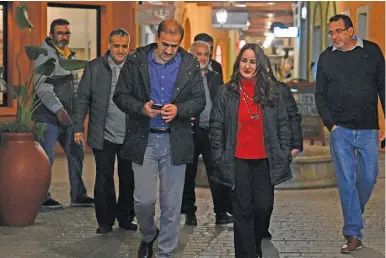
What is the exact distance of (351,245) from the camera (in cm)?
818

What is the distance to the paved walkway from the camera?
26.6ft

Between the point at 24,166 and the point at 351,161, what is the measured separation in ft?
9.92

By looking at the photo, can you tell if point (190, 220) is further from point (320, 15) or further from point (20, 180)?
point (320, 15)

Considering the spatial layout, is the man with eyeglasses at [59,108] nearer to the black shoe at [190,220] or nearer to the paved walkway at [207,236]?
the paved walkway at [207,236]

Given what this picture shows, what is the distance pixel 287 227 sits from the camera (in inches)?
372

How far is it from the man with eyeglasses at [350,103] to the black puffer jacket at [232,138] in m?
1.05

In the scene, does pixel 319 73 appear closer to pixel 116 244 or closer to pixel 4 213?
pixel 116 244

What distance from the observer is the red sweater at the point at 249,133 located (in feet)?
23.5

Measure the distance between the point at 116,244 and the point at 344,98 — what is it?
2.24m

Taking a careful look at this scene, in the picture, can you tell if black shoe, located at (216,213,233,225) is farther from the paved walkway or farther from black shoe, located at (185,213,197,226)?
black shoe, located at (185,213,197,226)

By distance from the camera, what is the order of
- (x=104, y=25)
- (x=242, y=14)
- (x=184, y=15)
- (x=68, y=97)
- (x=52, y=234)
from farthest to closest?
1. (x=242, y=14)
2. (x=184, y=15)
3. (x=104, y=25)
4. (x=68, y=97)
5. (x=52, y=234)

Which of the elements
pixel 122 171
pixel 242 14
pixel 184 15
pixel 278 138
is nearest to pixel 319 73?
pixel 278 138

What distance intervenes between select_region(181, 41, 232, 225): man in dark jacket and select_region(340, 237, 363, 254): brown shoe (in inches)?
56.2

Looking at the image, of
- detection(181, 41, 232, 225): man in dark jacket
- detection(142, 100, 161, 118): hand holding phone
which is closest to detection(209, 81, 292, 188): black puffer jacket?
detection(142, 100, 161, 118): hand holding phone
